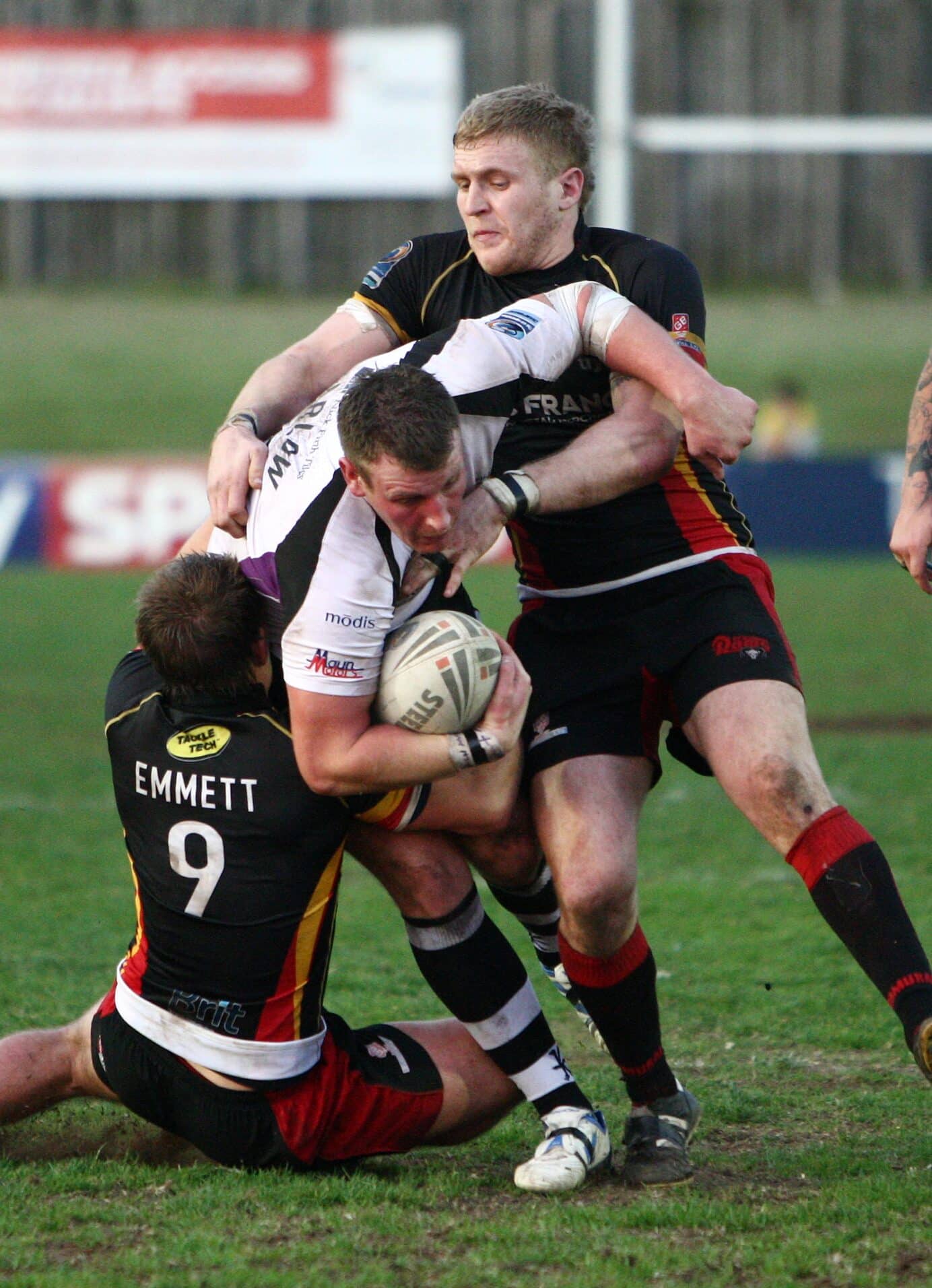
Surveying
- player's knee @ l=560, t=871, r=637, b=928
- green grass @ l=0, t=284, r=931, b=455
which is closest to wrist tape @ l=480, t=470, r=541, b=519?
player's knee @ l=560, t=871, r=637, b=928

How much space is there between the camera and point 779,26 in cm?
1977

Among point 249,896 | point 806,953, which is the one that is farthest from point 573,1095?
point 806,953

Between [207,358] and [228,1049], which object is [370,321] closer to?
[228,1049]

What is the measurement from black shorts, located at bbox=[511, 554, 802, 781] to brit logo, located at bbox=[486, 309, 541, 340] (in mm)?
759

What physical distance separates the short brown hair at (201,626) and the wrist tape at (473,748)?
1.77ft

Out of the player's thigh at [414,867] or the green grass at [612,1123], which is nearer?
the green grass at [612,1123]

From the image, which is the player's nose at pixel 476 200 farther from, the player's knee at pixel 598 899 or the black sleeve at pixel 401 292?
the player's knee at pixel 598 899

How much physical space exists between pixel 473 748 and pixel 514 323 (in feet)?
3.69

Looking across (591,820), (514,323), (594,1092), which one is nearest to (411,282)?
(514,323)

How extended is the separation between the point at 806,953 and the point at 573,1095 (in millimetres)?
2172

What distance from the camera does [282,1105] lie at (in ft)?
13.3

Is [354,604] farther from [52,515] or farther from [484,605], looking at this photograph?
[52,515]

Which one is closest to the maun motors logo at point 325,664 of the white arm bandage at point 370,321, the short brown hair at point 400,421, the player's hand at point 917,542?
the short brown hair at point 400,421

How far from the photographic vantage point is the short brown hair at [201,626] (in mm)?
3971
